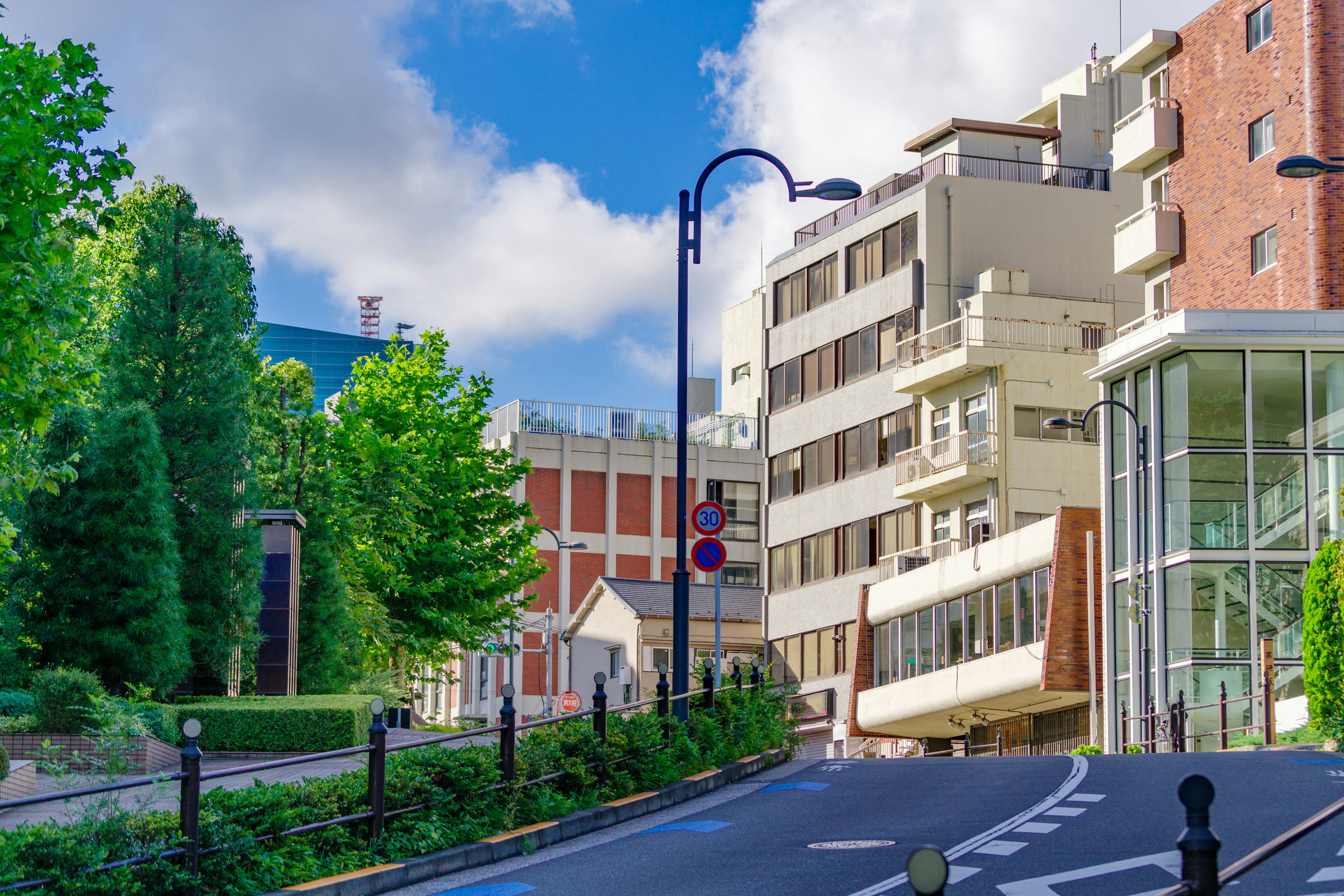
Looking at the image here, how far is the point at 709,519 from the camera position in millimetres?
21500

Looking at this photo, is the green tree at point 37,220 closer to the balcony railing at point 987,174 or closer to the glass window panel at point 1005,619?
the glass window panel at point 1005,619

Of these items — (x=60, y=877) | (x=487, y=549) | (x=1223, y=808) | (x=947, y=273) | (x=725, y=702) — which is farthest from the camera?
(x=947, y=273)

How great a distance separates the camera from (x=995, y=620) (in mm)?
44875

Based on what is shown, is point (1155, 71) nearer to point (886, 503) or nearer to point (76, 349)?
point (886, 503)

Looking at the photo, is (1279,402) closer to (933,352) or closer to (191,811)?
(933,352)

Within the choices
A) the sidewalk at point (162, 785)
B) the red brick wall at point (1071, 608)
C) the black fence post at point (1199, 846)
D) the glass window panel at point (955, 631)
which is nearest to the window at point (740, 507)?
the glass window panel at point (955, 631)

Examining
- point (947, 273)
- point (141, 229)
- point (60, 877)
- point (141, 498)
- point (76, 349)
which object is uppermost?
point (947, 273)

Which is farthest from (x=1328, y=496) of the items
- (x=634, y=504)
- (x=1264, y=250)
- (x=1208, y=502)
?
(x=634, y=504)

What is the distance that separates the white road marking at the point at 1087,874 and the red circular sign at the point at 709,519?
9.34 meters

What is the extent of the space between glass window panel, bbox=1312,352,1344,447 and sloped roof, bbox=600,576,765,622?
116 ft

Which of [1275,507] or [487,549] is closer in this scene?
[1275,507]

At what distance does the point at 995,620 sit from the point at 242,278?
22.2m

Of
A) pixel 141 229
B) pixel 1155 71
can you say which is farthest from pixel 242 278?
pixel 1155 71

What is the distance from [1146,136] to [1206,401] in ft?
39.3
